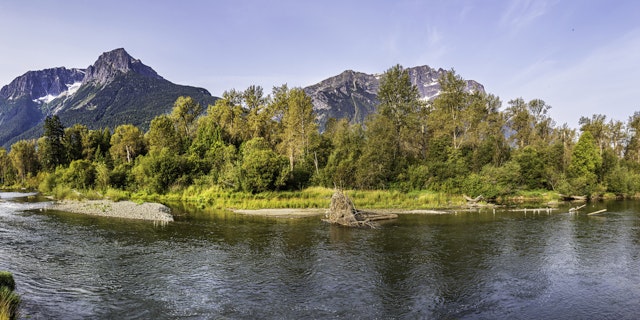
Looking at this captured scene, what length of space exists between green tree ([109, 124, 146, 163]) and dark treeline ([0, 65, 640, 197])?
0.40 m

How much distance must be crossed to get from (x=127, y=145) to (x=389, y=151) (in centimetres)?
6543

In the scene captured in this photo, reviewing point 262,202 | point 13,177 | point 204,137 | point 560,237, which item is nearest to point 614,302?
point 560,237

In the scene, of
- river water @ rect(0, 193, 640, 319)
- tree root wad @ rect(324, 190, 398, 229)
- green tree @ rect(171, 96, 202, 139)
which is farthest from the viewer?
green tree @ rect(171, 96, 202, 139)

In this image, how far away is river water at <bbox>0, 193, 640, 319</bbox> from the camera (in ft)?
52.3

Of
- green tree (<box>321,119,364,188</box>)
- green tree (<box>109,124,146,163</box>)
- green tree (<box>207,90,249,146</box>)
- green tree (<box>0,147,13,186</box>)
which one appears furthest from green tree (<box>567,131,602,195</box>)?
green tree (<box>0,147,13,186</box>)

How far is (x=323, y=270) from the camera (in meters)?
21.5

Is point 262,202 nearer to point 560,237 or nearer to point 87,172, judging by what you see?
point 560,237

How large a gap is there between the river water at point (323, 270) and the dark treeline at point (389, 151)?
23.8 metres

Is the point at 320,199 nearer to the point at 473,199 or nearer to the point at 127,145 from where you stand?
the point at 473,199

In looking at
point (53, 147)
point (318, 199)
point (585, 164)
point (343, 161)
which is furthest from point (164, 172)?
point (585, 164)

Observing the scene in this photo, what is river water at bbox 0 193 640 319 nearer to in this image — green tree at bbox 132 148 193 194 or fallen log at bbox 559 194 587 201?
green tree at bbox 132 148 193 194

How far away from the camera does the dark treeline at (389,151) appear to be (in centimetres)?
5966

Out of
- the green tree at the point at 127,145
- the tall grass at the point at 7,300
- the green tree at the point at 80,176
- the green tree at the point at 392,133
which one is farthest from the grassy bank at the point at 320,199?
the tall grass at the point at 7,300

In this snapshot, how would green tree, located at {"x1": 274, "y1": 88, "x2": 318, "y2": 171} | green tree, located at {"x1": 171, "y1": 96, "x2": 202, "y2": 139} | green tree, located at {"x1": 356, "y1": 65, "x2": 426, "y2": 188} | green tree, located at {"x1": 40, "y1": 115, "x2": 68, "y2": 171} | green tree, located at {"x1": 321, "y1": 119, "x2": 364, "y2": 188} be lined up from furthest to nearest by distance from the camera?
1. green tree, located at {"x1": 40, "y1": 115, "x2": 68, "y2": 171}
2. green tree, located at {"x1": 171, "y1": 96, "x2": 202, "y2": 139}
3. green tree, located at {"x1": 274, "y1": 88, "x2": 318, "y2": 171}
4. green tree, located at {"x1": 356, "y1": 65, "x2": 426, "y2": 188}
5. green tree, located at {"x1": 321, "y1": 119, "x2": 364, "y2": 188}
